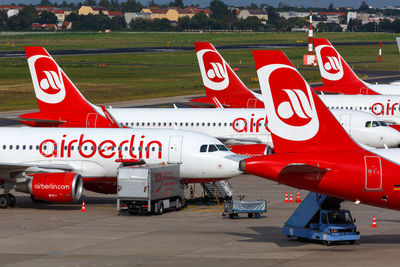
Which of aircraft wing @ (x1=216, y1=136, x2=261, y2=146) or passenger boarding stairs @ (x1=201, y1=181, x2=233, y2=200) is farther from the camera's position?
aircraft wing @ (x1=216, y1=136, x2=261, y2=146)

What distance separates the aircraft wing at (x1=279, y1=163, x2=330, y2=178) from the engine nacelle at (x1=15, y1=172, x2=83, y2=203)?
50.3ft

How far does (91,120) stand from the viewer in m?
59.0

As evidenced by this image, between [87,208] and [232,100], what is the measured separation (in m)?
29.7

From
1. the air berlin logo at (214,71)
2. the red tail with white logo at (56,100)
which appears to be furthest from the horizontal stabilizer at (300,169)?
the air berlin logo at (214,71)

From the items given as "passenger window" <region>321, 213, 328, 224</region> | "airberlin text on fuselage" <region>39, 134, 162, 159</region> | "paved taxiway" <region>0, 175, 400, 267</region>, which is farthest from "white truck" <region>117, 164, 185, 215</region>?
"passenger window" <region>321, 213, 328, 224</region>

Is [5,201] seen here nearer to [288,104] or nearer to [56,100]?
[56,100]

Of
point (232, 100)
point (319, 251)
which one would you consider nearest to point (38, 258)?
point (319, 251)

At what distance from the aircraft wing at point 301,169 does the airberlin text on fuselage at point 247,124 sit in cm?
2945

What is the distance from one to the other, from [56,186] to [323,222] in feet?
52.2

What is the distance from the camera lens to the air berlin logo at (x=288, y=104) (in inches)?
1313

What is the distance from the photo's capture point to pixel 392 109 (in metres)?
71.5

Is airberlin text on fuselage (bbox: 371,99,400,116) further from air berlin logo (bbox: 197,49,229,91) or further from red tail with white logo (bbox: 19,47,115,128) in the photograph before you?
red tail with white logo (bbox: 19,47,115,128)

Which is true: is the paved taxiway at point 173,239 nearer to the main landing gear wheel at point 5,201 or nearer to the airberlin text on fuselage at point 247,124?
the main landing gear wheel at point 5,201

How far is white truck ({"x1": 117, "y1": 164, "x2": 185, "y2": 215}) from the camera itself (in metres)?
43.0
